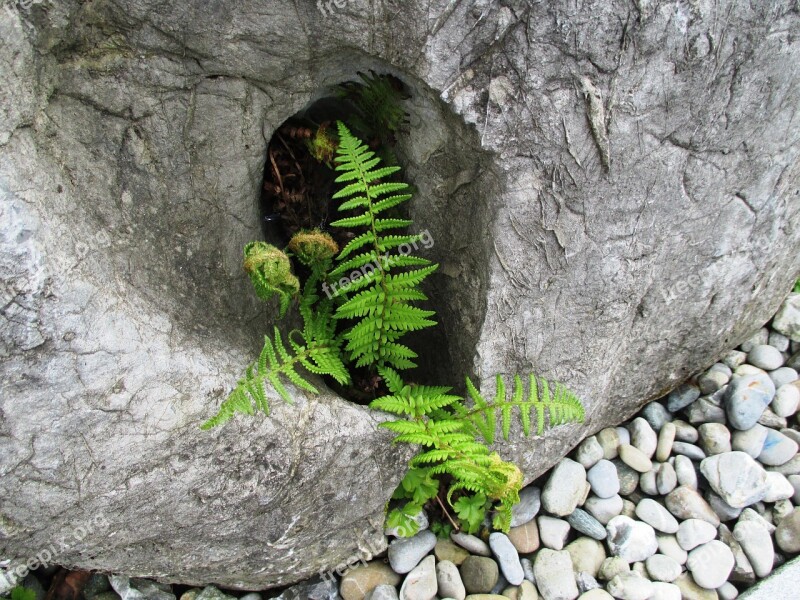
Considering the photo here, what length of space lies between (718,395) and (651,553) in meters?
0.96

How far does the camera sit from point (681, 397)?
3.70 metres

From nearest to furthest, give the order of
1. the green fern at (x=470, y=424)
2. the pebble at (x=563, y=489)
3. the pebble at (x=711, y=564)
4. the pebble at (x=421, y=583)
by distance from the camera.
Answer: the green fern at (x=470, y=424) < the pebble at (x=421, y=583) < the pebble at (x=711, y=564) < the pebble at (x=563, y=489)

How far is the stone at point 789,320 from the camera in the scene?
12.9ft

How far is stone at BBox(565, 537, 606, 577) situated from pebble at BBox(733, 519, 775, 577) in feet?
2.26

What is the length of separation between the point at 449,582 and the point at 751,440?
178 cm

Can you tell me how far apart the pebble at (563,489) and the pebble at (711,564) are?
2.01 ft

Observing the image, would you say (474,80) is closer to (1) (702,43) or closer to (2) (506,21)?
(2) (506,21)

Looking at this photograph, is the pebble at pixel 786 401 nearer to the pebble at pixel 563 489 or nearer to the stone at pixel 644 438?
the stone at pixel 644 438

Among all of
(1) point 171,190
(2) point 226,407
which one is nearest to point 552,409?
(2) point 226,407

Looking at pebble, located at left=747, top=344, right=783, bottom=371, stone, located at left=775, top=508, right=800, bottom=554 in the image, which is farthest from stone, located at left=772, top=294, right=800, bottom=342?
stone, located at left=775, top=508, right=800, bottom=554

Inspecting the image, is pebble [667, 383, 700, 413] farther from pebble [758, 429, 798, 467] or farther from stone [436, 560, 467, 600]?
stone [436, 560, 467, 600]

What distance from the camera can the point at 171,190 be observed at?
2611 millimetres

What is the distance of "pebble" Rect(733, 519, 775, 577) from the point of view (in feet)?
10.8

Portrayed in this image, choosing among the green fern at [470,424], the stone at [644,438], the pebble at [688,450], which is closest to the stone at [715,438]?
the pebble at [688,450]
